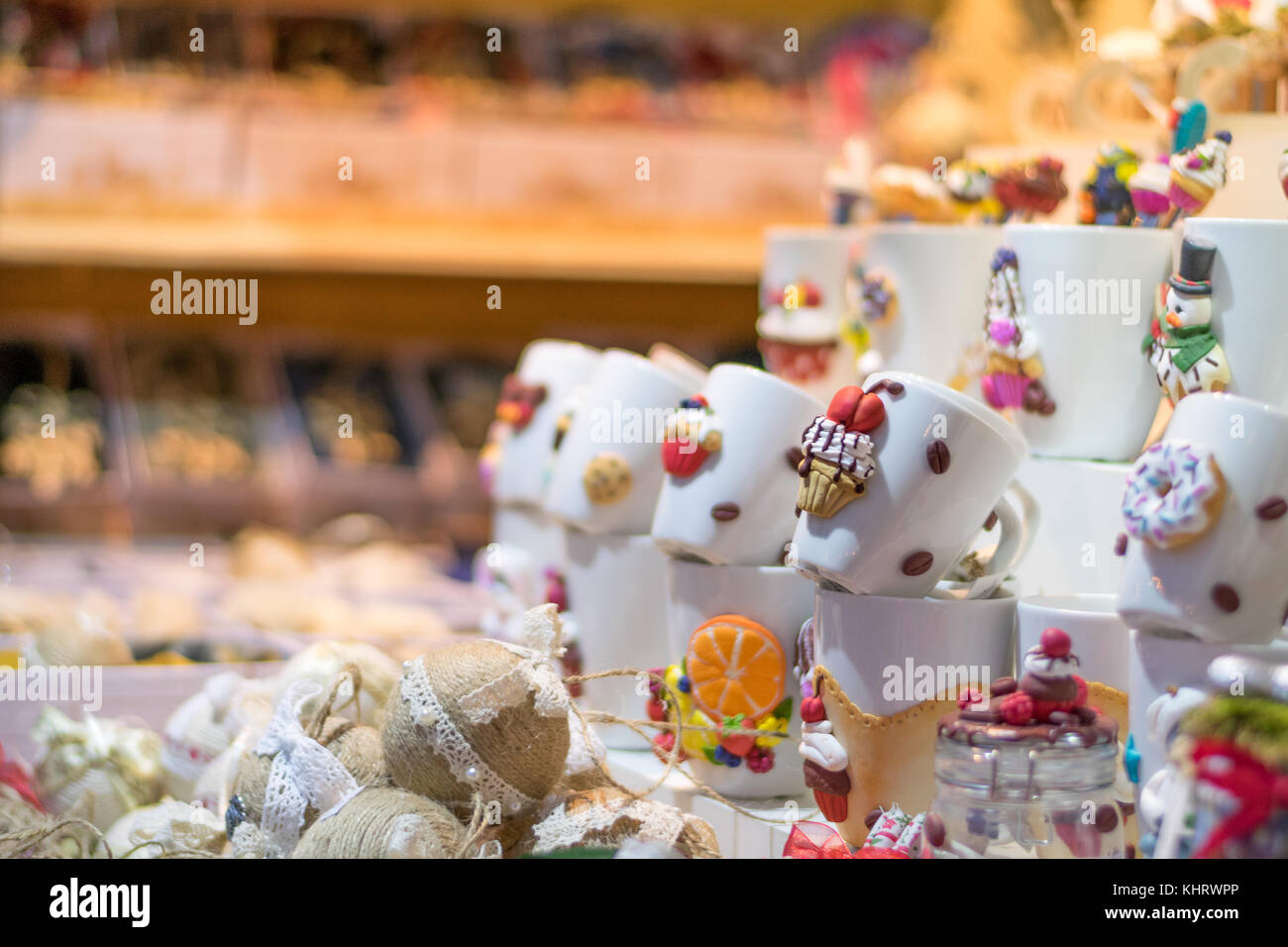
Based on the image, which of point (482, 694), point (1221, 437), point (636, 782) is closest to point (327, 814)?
point (482, 694)

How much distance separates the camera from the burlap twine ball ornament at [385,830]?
30.2 inches

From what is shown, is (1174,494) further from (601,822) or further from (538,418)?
(538,418)

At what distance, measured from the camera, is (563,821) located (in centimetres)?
83

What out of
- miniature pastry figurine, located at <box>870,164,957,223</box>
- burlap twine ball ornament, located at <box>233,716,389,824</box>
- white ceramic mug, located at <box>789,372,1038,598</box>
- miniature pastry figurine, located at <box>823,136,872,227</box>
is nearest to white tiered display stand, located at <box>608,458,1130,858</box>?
white ceramic mug, located at <box>789,372,1038,598</box>

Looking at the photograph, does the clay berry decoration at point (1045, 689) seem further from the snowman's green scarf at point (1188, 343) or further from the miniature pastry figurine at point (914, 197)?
the miniature pastry figurine at point (914, 197)

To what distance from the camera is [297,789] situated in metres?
0.86

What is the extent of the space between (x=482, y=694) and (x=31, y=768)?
448mm

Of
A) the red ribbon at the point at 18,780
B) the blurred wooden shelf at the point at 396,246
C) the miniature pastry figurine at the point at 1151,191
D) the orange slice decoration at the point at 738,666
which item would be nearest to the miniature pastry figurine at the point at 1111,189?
the miniature pastry figurine at the point at 1151,191

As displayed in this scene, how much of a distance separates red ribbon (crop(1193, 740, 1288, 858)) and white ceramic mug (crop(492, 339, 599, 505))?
0.82 metres

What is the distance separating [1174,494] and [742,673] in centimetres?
37

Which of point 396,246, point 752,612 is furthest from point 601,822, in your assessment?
point 396,246

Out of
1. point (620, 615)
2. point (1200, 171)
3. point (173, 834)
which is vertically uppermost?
point (1200, 171)

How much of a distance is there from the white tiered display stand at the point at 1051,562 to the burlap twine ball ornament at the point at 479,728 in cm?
18
